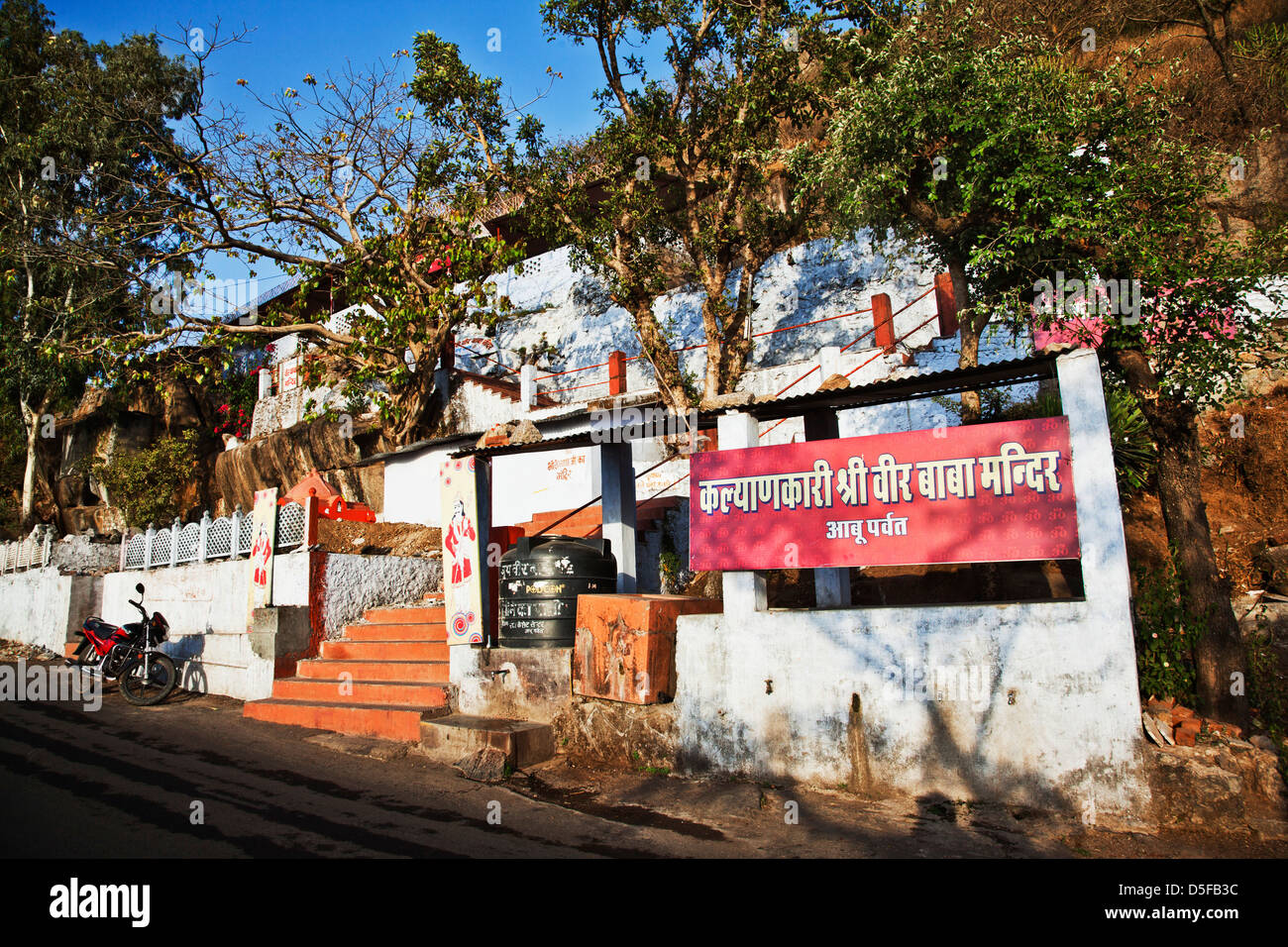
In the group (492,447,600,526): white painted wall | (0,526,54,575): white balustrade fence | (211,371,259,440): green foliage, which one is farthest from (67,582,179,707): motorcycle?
(211,371,259,440): green foliage

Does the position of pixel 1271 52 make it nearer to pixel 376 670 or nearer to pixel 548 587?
pixel 548 587

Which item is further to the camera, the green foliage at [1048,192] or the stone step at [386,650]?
the stone step at [386,650]

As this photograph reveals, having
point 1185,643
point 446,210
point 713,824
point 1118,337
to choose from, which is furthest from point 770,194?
point 713,824

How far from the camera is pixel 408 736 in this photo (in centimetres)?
853

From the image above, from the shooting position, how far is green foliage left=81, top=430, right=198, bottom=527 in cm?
2266

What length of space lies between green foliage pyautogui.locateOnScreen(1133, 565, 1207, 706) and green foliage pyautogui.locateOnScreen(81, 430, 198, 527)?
79.6 ft

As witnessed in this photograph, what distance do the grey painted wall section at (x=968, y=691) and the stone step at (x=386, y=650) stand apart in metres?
4.30

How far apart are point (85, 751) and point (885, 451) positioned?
8645 millimetres

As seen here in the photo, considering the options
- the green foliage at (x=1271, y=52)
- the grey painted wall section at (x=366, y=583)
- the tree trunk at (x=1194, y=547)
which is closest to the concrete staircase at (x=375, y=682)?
the grey painted wall section at (x=366, y=583)

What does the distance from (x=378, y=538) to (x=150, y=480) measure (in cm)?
1294

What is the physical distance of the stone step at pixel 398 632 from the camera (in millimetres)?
10188

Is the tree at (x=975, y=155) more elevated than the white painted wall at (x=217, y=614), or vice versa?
the tree at (x=975, y=155)

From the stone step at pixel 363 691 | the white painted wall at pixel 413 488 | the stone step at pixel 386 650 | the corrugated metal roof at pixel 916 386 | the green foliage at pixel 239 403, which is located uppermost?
the green foliage at pixel 239 403

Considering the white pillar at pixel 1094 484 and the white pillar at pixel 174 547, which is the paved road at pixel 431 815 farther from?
the white pillar at pixel 174 547
